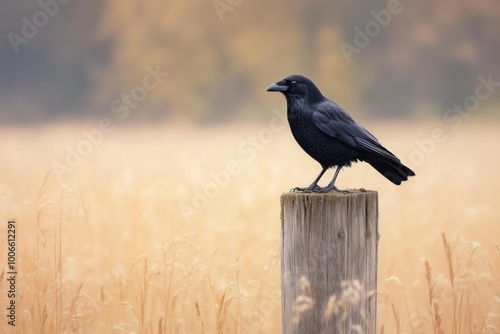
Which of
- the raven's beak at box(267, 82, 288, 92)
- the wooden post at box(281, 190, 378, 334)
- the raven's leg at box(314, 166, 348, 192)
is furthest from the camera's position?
the raven's beak at box(267, 82, 288, 92)

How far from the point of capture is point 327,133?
12.5 ft

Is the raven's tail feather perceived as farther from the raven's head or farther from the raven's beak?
the raven's beak

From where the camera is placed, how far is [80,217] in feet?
14.4

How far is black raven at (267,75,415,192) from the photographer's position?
3.82 metres

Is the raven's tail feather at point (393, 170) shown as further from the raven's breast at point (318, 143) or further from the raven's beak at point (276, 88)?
the raven's beak at point (276, 88)

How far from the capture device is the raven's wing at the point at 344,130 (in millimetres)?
3809

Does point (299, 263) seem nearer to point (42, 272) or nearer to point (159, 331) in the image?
point (159, 331)

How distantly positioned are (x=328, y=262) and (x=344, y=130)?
3.98 feet

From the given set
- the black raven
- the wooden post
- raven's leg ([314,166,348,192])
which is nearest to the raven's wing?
the black raven

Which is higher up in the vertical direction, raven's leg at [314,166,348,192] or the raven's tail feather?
the raven's tail feather

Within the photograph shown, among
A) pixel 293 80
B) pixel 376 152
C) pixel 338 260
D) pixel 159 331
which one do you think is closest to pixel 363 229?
pixel 338 260

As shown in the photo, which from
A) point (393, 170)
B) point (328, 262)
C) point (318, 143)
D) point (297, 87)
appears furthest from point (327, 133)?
Result: point (328, 262)

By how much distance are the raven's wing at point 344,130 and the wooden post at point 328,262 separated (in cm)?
91

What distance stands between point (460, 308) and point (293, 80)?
1.90 m
